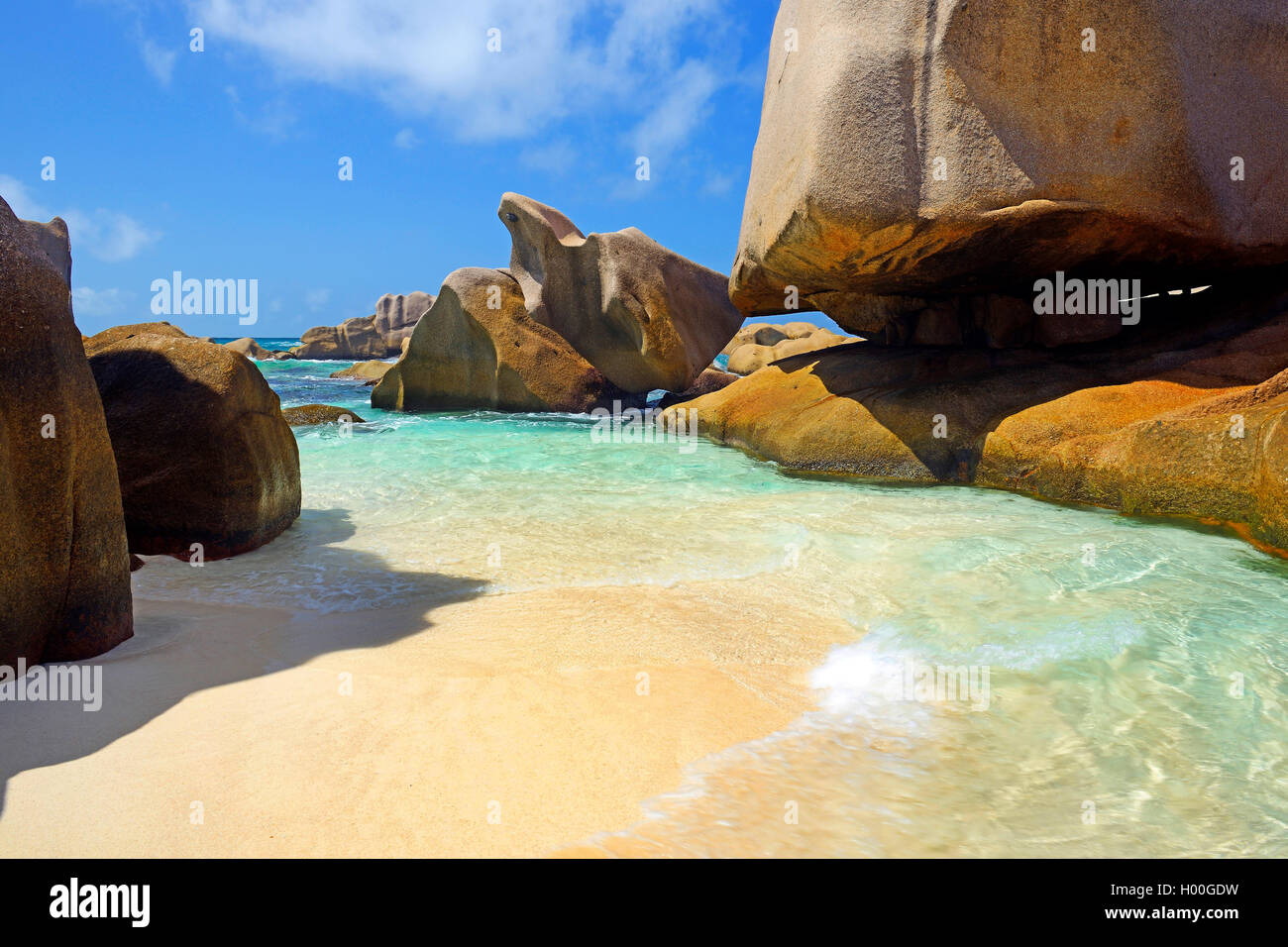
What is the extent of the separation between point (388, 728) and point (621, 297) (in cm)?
1131

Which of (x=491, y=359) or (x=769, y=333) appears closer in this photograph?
(x=491, y=359)

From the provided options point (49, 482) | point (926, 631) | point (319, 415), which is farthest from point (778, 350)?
point (49, 482)

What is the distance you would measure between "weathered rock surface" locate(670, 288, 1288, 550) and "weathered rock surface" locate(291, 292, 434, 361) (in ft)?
87.2

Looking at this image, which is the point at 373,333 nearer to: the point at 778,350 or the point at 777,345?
the point at 777,345

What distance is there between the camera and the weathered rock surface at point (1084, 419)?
16.1 ft

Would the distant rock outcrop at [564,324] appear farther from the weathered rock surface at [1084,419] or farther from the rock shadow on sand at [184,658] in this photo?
the rock shadow on sand at [184,658]

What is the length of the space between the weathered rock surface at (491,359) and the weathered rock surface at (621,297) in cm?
36

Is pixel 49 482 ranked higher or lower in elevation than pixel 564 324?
lower

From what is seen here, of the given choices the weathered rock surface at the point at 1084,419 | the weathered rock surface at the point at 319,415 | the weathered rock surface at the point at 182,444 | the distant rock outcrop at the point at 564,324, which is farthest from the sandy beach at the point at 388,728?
the distant rock outcrop at the point at 564,324

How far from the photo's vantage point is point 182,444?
4.24m

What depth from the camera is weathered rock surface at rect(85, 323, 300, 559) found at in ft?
13.8
